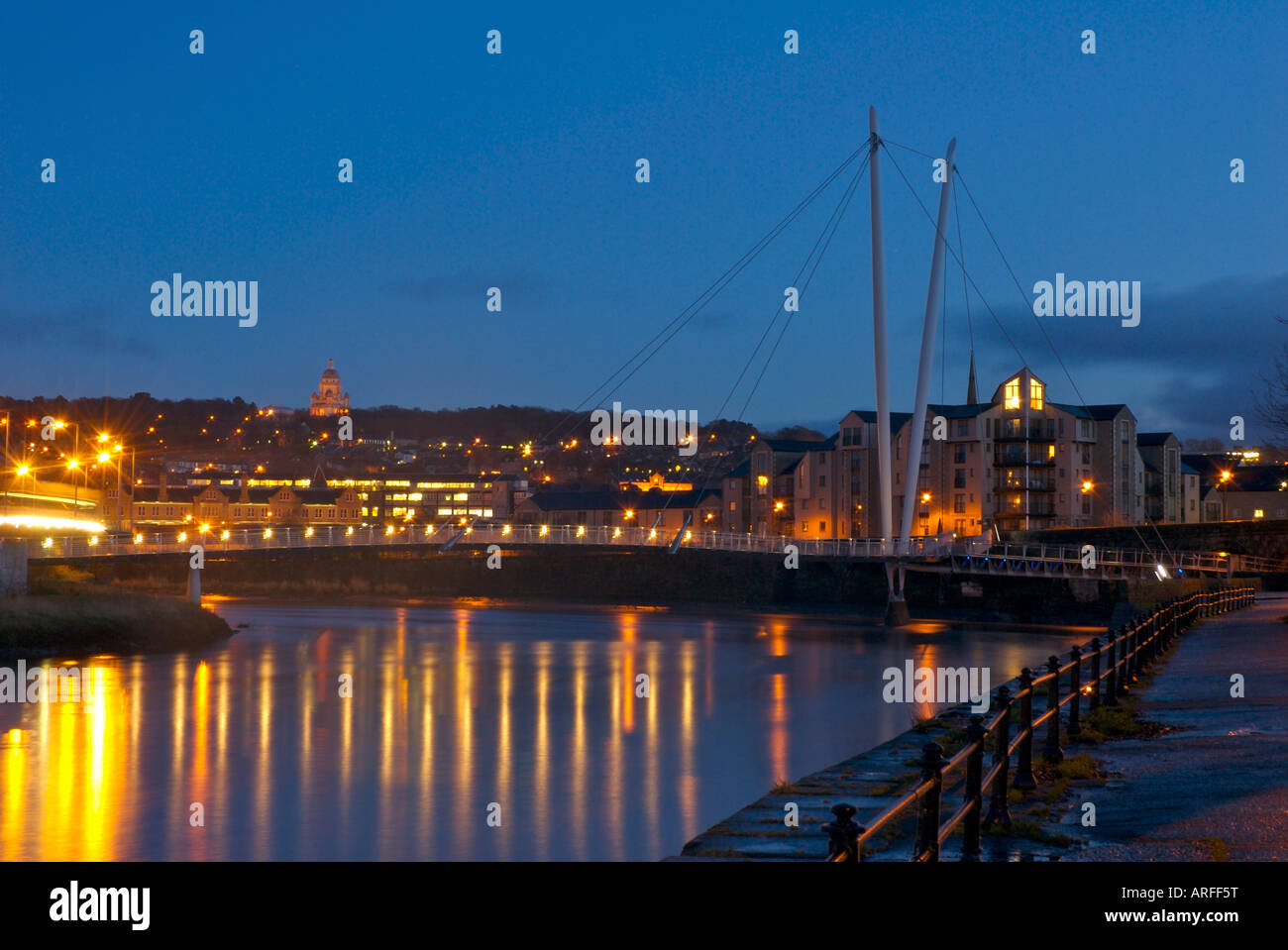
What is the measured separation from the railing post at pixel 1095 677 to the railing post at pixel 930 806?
1030cm

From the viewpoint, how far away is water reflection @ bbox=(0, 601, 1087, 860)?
19.5m

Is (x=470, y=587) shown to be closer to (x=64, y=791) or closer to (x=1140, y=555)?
(x=1140, y=555)

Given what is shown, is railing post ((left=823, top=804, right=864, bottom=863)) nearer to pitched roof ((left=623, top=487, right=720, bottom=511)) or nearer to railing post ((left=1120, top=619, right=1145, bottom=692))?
railing post ((left=1120, top=619, right=1145, bottom=692))

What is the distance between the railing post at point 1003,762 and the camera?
11.5 metres

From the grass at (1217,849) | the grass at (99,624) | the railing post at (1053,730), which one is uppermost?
the railing post at (1053,730)

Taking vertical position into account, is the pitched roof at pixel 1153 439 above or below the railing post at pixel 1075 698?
above

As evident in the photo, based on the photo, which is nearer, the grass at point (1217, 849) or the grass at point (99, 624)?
the grass at point (1217, 849)

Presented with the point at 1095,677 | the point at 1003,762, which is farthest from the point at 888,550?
the point at 1003,762

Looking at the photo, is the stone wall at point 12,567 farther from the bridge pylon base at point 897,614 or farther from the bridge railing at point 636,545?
the bridge pylon base at point 897,614

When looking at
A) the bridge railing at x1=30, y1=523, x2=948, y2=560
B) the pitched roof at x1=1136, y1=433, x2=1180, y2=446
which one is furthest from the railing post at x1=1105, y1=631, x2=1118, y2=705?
the pitched roof at x1=1136, y1=433, x2=1180, y2=446

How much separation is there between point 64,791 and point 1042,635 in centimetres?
4546

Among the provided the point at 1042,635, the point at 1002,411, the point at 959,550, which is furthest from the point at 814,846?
the point at 1002,411

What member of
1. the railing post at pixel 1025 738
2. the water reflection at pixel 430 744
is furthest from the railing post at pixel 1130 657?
the railing post at pixel 1025 738

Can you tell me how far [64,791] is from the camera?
22516 millimetres
